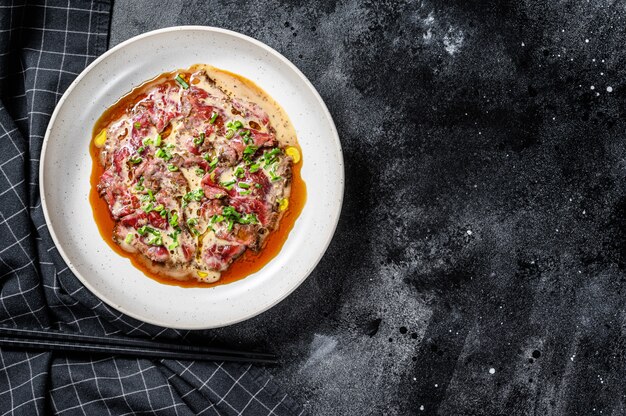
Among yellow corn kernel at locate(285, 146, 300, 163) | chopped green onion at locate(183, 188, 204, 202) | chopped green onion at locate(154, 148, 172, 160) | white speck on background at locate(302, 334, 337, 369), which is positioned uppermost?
yellow corn kernel at locate(285, 146, 300, 163)

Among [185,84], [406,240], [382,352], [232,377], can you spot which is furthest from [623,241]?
[185,84]

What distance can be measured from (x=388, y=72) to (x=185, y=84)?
4.01 feet

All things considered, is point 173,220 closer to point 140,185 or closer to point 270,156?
point 140,185

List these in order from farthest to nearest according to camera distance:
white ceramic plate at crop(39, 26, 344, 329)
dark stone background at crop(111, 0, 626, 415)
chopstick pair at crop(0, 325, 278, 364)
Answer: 1. dark stone background at crop(111, 0, 626, 415)
2. chopstick pair at crop(0, 325, 278, 364)
3. white ceramic plate at crop(39, 26, 344, 329)

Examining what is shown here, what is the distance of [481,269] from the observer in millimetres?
3506

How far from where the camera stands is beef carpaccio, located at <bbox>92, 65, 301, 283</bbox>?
10.6 ft

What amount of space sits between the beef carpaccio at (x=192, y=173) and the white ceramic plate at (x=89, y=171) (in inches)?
3.1

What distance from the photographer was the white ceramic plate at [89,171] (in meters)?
3.19

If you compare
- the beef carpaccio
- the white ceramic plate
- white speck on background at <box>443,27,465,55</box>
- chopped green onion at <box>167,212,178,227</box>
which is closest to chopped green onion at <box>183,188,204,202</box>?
the beef carpaccio

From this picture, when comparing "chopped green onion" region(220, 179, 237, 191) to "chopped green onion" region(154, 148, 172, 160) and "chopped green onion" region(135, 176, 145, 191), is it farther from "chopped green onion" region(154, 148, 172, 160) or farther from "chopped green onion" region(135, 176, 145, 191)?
"chopped green onion" region(135, 176, 145, 191)

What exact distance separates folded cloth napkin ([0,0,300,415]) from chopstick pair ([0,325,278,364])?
0.06 meters

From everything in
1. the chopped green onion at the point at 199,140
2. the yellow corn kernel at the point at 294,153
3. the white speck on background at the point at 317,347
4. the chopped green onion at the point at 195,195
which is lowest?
the white speck on background at the point at 317,347

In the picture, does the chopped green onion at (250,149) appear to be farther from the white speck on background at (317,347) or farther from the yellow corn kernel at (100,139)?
the white speck on background at (317,347)

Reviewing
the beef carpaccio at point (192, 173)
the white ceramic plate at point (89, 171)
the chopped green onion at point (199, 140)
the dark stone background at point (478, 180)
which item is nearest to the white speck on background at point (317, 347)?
the dark stone background at point (478, 180)
